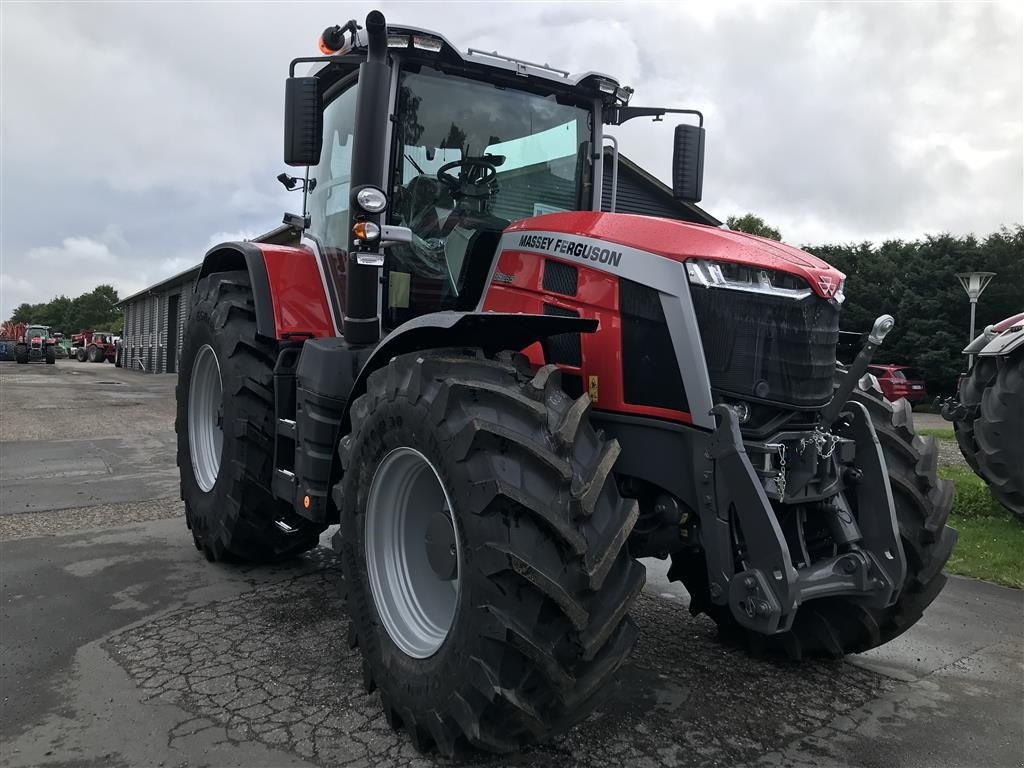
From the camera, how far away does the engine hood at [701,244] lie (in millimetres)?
2699

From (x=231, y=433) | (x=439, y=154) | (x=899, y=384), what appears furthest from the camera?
(x=899, y=384)

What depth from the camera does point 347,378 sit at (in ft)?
11.9

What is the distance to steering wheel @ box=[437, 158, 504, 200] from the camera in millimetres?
3746

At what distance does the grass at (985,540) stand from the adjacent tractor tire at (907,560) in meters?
1.36

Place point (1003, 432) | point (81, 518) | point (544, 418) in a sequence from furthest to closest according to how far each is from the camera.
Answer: point (81, 518)
point (1003, 432)
point (544, 418)

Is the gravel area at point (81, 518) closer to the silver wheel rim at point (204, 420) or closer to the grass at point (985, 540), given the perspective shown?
the silver wheel rim at point (204, 420)

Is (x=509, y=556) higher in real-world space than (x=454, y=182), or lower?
lower

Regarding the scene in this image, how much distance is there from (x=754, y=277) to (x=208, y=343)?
3.42 meters

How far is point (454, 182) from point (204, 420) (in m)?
2.62

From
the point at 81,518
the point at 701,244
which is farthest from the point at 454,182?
the point at 81,518

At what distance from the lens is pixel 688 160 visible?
13.3 ft

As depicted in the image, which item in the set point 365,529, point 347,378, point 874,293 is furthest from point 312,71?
point 874,293

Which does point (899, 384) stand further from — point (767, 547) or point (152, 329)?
point (152, 329)

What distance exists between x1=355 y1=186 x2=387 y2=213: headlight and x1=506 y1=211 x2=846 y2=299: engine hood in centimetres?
81
